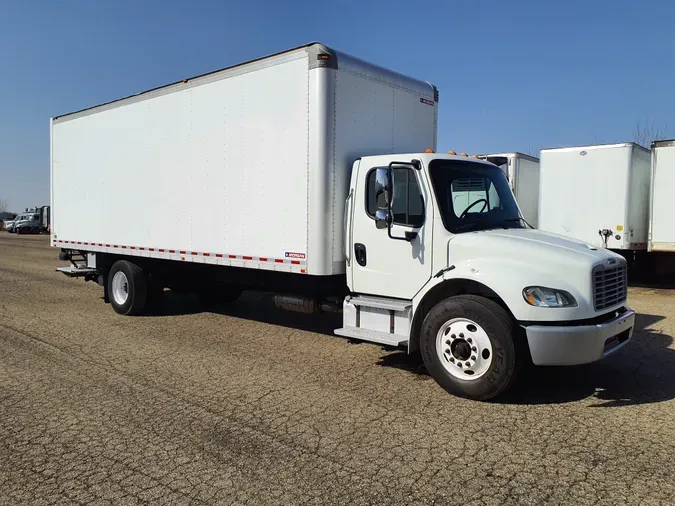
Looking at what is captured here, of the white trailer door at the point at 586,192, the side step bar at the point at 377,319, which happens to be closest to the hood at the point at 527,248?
the side step bar at the point at 377,319

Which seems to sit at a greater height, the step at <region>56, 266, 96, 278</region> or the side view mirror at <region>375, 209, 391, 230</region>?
the side view mirror at <region>375, 209, 391, 230</region>

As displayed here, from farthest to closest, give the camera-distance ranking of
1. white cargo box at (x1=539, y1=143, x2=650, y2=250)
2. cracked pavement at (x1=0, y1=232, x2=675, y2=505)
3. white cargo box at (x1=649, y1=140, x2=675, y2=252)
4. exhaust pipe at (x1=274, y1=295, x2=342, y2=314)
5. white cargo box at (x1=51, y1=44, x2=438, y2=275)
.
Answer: white cargo box at (x1=539, y1=143, x2=650, y2=250)
white cargo box at (x1=649, y1=140, x2=675, y2=252)
exhaust pipe at (x1=274, y1=295, x2=342, y2=314)
white cargo box at (x1=51, y1=44, x2=438, y2=275)
cracked pavement at (x1=0, y1=232, x2=675, y2=505)

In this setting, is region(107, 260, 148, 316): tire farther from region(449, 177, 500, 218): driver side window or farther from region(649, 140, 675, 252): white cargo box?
region(649, 140, 675, 252): white cargo box

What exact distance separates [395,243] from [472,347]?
1.48m

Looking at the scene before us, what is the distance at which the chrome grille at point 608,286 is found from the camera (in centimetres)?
526

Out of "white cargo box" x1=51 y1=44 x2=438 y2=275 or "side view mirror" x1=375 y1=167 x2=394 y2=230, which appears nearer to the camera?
"side view mirror" x1=375 y1=167 x2=394 y2=230

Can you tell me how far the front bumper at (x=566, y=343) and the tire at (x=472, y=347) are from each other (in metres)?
→ 0.17

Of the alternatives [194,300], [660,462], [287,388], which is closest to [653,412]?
[660,462]

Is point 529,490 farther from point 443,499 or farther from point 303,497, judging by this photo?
point 303,497

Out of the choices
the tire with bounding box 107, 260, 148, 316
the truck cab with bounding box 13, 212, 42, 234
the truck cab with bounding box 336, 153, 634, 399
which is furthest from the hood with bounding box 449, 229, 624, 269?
the truck cab with bounding box 13, 212, 42, 234

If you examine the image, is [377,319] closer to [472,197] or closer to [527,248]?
[472,197]

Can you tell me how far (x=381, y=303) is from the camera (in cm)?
631

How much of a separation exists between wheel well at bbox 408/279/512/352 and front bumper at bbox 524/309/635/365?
1.94ft

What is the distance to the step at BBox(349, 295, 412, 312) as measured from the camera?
20.1 feet
